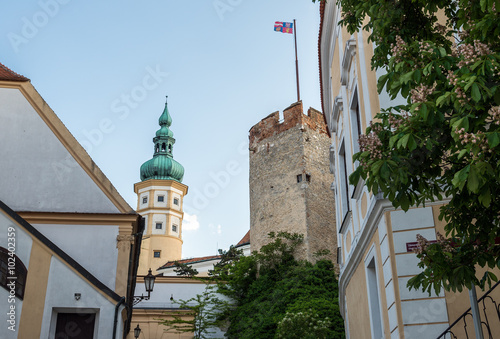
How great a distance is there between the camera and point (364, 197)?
8961 millimetres

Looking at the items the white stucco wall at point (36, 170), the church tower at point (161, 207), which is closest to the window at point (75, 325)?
the white stucco wall at point (36, 170)

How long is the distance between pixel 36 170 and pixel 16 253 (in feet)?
9.29

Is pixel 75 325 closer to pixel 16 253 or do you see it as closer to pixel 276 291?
pixel 16 253

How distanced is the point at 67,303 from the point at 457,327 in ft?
23.6

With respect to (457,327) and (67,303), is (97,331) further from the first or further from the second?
(457,327)

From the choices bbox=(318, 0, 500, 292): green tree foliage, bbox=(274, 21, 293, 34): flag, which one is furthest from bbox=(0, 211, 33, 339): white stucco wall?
bbox=(274, 21, 293, 34): flag

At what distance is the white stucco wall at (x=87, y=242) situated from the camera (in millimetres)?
12664

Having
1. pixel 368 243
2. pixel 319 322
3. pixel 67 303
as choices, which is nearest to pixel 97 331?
pixel 67 303

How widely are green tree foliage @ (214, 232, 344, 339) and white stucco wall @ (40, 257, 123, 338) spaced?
1461 cm

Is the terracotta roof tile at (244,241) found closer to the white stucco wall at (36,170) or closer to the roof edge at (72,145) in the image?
the roof edge at (72,145)

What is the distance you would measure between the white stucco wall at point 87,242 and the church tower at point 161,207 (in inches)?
1968

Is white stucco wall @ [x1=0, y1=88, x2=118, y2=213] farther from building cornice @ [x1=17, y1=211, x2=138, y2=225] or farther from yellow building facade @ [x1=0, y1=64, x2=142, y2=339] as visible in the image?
building cornice @ [x1=17, y1=211, x2=138, y2=225]

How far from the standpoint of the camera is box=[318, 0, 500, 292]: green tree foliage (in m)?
4.00

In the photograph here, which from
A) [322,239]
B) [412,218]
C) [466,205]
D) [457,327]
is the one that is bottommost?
[457,327]
